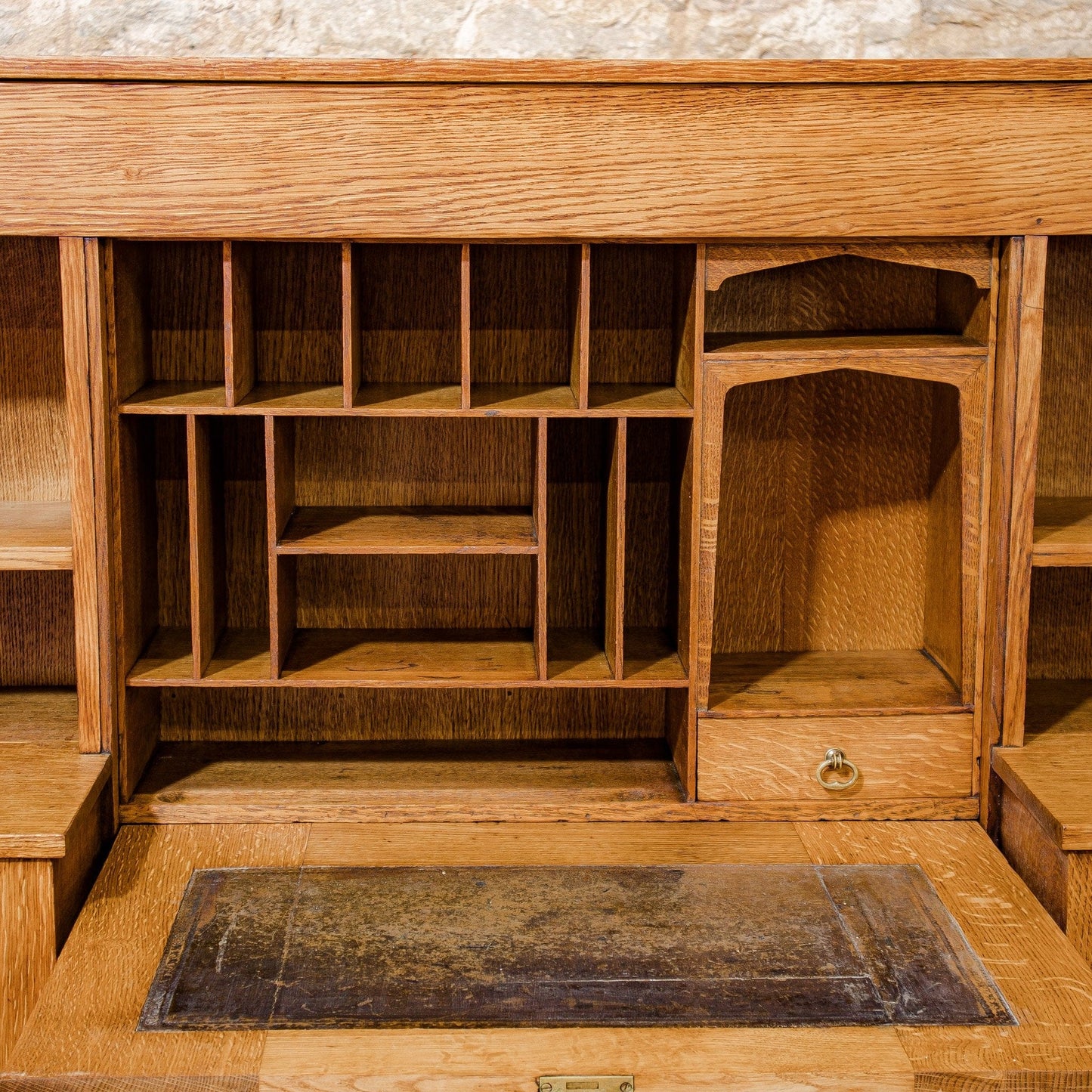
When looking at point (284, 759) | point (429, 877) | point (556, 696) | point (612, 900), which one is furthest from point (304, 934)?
point (556, 696)

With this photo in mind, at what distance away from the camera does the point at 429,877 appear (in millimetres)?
2049

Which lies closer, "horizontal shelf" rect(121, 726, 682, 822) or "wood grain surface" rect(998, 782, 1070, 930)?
"wood grain surface" rect(998, 782, 1070, 930)

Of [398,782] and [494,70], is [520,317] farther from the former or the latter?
[398,782]

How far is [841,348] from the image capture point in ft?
7.14

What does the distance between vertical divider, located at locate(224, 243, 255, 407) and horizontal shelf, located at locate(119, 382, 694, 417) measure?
0.10 feet

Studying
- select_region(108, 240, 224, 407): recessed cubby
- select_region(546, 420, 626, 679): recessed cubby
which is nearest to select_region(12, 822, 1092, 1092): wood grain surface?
select_region(546, 420, 626, 679): recessed cubby

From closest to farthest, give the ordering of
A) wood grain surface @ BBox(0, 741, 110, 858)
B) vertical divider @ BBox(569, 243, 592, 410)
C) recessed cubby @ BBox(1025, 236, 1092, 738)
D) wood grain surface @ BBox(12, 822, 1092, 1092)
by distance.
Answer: wood grain surface @ BBox(12, 822, 1092, 1092)
wood grain surface @ BBox(0, 741, 110, 858)
vertical divider @ BBox(569, 243, 592, 410)
recessed cubby @ BBox(1025, 236, 1092, 738)

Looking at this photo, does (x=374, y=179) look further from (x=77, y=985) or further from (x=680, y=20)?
(x=77, y=985)

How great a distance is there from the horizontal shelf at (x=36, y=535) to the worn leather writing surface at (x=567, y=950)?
0.54 metres

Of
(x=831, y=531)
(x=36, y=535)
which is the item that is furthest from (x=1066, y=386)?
(x=36, y=535)

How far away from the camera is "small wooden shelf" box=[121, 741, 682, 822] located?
2248mm

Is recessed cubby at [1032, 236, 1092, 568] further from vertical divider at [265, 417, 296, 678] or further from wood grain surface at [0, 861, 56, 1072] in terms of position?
wood grain surface at [0, 861, 56, 1072]

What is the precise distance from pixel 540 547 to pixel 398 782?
1.56 ft

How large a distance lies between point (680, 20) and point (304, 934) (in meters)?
1.62
